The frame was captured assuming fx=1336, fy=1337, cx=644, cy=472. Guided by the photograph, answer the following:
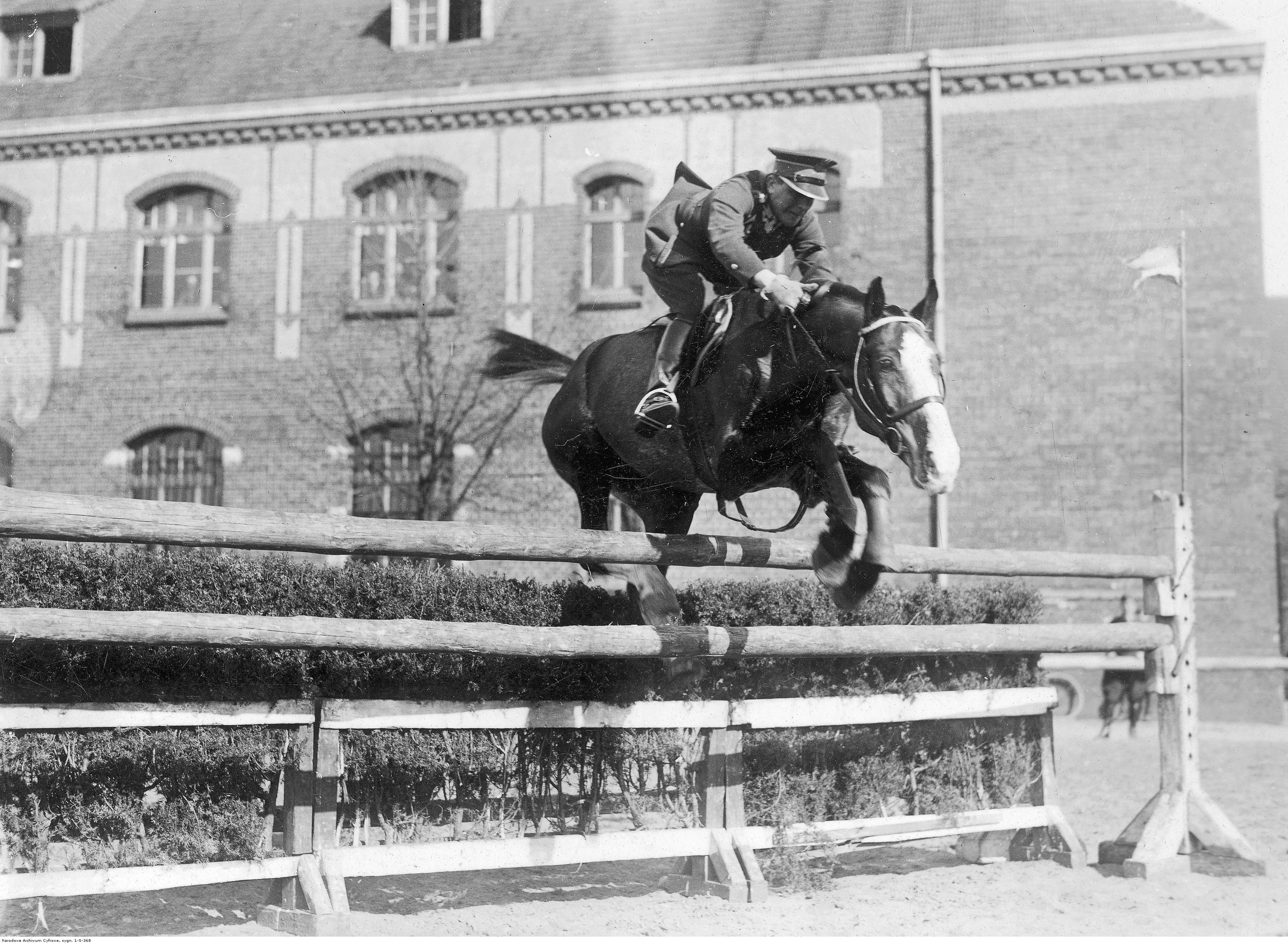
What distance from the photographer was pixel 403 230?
19.1 m

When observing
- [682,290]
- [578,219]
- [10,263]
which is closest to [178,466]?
[10,263]

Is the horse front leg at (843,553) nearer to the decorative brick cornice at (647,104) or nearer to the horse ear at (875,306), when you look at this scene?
the horse ear at (875,306)

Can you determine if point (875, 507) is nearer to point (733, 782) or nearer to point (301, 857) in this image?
point (733, 782)

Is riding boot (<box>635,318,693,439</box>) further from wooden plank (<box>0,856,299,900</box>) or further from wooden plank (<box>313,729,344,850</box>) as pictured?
wooden plank (<box>0,856,299,900</box>)

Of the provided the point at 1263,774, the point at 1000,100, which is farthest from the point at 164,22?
the point at 1263,774

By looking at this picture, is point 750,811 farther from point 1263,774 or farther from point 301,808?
point 1263,774

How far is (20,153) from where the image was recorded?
1967 cm

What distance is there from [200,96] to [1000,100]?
11.3m

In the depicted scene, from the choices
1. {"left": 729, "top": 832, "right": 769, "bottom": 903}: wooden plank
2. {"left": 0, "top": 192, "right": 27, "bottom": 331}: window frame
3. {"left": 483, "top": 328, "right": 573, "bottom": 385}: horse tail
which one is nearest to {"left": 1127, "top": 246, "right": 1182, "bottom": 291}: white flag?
{"left": 483, "top": 328, "right": 573, "bottom": 385}: horse tail

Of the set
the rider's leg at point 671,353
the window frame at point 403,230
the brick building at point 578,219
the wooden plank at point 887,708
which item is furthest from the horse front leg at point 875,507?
the window frame at point 403,230

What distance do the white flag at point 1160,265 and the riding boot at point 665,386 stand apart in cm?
1245

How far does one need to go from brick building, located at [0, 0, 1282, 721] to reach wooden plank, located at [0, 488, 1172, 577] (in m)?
11.3

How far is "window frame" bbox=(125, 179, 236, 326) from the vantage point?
19453mm

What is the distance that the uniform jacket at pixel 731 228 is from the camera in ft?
19.2
